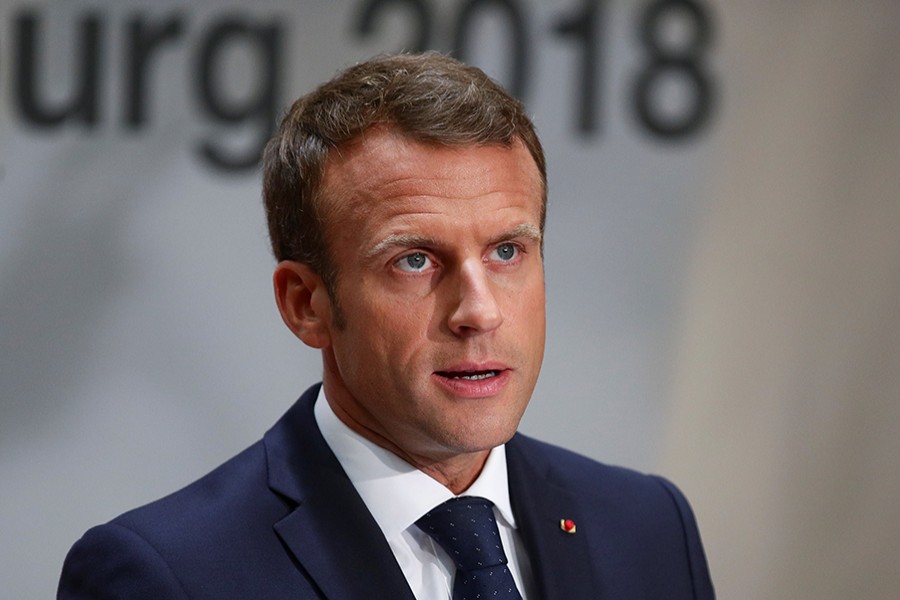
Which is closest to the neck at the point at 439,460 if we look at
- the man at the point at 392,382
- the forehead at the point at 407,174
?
the man at the point at 392,382

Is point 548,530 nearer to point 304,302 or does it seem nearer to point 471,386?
point 471,386

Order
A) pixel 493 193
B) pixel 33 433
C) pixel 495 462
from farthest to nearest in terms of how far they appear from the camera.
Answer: pixel 33 433, pixel 495 462, pixel 493 193

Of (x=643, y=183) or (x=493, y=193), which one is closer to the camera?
(x=493, y=193)

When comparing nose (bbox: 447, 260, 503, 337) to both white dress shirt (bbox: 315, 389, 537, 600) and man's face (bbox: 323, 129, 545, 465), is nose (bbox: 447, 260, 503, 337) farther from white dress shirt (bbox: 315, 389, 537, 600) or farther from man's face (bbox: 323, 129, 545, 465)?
white dress shirt (bbox: 315, 389, 537, 600)

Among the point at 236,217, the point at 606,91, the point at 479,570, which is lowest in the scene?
the point at 479,570

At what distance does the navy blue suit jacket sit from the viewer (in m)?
1.80

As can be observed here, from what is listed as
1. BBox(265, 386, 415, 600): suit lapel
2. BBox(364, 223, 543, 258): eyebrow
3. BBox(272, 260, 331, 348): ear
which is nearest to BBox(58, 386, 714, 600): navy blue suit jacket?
BBox(265, 386, 415, 600): suit lapel

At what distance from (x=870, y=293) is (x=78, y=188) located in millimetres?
2102

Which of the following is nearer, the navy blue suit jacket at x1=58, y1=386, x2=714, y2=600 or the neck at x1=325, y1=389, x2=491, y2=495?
the navy blue suit jacket at x1=58, y1=386, x2=714, y2=600

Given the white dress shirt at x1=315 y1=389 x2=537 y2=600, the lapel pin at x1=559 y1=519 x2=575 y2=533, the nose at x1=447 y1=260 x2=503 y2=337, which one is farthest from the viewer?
the lapel pin at x1=559 y1=519 x2=575 y2=533

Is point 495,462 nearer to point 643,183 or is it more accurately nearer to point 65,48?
point 643,183

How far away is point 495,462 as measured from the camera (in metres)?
1.99

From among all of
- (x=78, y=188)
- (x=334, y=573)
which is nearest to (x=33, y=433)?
(x=78, y=188)

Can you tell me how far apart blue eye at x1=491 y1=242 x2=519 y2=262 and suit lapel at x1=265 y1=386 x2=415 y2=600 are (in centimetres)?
41
